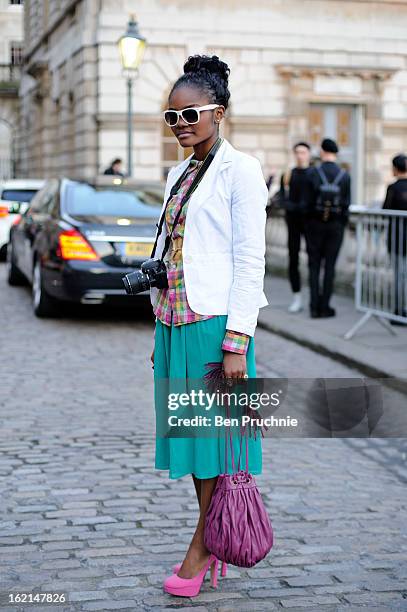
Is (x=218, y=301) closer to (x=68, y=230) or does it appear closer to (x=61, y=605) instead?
(x=61, y=605)

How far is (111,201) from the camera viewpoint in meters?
11.4

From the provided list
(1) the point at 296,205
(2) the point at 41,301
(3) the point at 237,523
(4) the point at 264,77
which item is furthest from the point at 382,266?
(4) the point at 264,77

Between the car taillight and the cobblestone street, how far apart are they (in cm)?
282

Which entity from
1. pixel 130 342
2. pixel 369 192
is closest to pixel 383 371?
pixel 130 342

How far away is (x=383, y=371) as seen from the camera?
8.03 meters

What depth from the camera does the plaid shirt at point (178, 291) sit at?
11.7 ft

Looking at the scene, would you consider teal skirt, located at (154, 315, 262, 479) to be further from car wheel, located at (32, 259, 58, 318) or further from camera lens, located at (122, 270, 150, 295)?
car wheel, located at (32, 259, 58, 318)

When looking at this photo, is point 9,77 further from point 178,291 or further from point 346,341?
point 178,291

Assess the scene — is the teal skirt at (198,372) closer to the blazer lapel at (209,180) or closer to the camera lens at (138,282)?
the camera lens at (138,282)

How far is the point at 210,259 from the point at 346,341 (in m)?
6.12

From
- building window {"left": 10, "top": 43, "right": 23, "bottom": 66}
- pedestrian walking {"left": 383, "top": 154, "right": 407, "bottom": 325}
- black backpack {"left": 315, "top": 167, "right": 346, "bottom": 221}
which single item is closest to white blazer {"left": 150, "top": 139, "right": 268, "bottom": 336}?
pedestrian walking {"left": 383, "top": 154, "right": 407, "bottom": 325}

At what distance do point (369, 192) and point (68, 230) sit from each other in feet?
57.9

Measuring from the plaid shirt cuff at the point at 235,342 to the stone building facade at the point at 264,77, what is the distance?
22.4 meters

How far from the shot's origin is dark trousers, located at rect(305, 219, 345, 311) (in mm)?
11141
